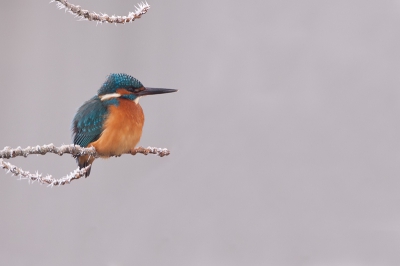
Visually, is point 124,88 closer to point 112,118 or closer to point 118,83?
point 118,83

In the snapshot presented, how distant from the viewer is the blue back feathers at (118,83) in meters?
1.04

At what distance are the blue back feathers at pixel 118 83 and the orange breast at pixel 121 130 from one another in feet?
0.15

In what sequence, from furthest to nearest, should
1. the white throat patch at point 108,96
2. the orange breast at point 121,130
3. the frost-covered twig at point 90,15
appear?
the white throat patch at point 108,96 < the orange breast at point 121,130 < the frost-covered twig at point 90,15

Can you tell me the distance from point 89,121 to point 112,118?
0.20 ft

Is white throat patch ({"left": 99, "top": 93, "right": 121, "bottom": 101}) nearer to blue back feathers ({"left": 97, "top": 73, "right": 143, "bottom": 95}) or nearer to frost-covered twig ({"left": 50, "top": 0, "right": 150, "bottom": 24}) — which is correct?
blue back feathers ({"left": 97, "top": 73, "right": 143, "bottom": 95})

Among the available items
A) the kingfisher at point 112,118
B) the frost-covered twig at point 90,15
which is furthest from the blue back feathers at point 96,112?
the frost-covered twig at point 90,15

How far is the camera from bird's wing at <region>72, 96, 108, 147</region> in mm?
1099

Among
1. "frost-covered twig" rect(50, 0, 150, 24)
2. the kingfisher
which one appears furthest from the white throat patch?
"frost-covered twig" rect(50, 0, 150, 24)

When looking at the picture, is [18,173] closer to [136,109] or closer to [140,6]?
[140,6]

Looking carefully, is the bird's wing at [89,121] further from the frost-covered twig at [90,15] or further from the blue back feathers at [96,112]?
the frost-covered twig at [90,15]

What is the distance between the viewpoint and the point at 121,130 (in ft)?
3.50

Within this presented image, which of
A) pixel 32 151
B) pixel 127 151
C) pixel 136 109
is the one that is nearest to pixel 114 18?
pixel 32 151

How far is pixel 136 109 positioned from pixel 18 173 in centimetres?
64

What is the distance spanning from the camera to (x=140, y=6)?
0.59 m
